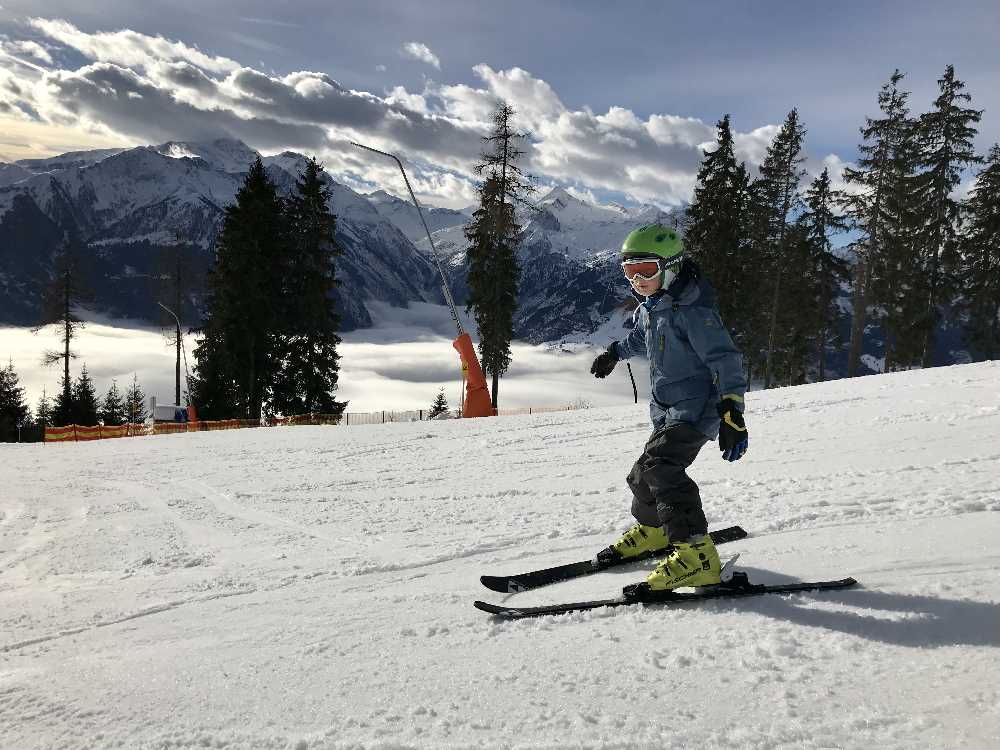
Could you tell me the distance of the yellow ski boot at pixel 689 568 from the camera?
308 cm

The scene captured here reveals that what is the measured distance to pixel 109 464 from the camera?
1030 centimetres

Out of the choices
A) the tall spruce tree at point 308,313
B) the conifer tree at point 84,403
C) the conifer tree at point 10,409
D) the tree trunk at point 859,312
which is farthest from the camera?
the conifer tree at point 84,403

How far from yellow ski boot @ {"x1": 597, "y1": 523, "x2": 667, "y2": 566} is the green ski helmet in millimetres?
1643

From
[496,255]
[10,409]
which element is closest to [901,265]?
[496,255]

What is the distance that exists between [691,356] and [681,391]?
20 centimetres

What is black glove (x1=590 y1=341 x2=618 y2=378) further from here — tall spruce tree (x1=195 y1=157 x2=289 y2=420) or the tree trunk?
the tree trunk

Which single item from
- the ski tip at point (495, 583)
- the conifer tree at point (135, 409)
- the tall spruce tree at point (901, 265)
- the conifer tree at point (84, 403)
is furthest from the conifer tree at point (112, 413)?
the ski tip at point (495, 583)

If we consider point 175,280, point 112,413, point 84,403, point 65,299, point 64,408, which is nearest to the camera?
point 175,280

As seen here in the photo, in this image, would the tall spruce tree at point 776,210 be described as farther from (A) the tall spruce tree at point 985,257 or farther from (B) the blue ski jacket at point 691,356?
(B) the blue ski jacket at point 691,356

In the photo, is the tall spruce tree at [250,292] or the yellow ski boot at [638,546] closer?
the yellow ski boot at [638,546]

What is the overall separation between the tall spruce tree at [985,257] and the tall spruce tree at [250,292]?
34584mm

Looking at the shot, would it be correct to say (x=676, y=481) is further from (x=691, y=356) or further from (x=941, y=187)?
(x=941, y=187)

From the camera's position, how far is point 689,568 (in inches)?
123

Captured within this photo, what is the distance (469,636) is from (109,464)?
998 cm
